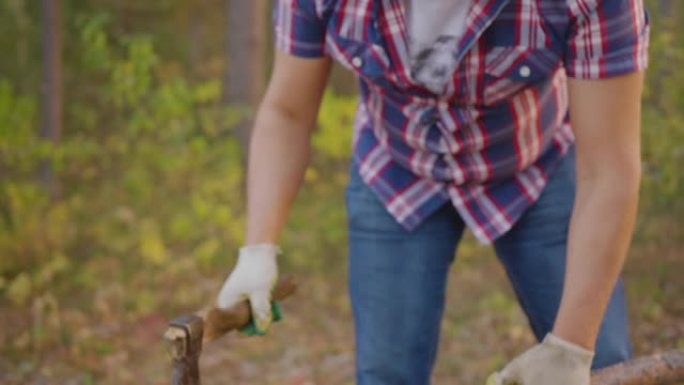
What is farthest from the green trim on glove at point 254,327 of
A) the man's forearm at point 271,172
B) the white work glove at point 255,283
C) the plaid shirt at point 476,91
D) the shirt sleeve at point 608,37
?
the shirt sleeve at point 608,37

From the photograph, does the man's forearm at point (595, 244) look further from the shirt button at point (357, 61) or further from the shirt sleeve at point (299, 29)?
the shirt sleeve at point (299, 29)

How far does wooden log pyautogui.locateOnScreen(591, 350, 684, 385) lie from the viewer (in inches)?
81.7

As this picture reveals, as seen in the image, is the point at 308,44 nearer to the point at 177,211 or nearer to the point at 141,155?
the point at 141,155

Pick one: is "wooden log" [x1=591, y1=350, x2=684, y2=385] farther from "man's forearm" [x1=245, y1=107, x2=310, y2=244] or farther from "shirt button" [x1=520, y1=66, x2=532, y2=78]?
"man's forearm" [x1=245, y1=107, x2=310, y2=244]

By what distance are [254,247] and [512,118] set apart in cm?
78

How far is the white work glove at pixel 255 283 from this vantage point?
2.38m

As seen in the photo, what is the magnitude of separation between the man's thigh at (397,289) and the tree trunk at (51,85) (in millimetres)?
6302

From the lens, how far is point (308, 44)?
2322 mm

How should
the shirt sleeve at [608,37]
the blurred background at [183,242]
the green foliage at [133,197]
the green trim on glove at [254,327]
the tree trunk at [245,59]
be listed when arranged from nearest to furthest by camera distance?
the shirt sleeve at [608,37], the green trim on glove at [254,327], the blurred background at [183,242], the green foliage at [133,197], the tree trunk at [245,59]

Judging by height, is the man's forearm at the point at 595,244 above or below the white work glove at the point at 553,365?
above

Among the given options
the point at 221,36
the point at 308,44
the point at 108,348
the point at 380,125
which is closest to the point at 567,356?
the point at 380,125

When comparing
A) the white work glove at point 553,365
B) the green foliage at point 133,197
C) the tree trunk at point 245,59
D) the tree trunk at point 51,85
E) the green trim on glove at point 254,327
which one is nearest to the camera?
the white work glove at point 553,365

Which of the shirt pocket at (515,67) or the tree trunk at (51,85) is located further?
the tree trunk at (51,85)

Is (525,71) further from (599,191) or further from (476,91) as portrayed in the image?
(599,191)
